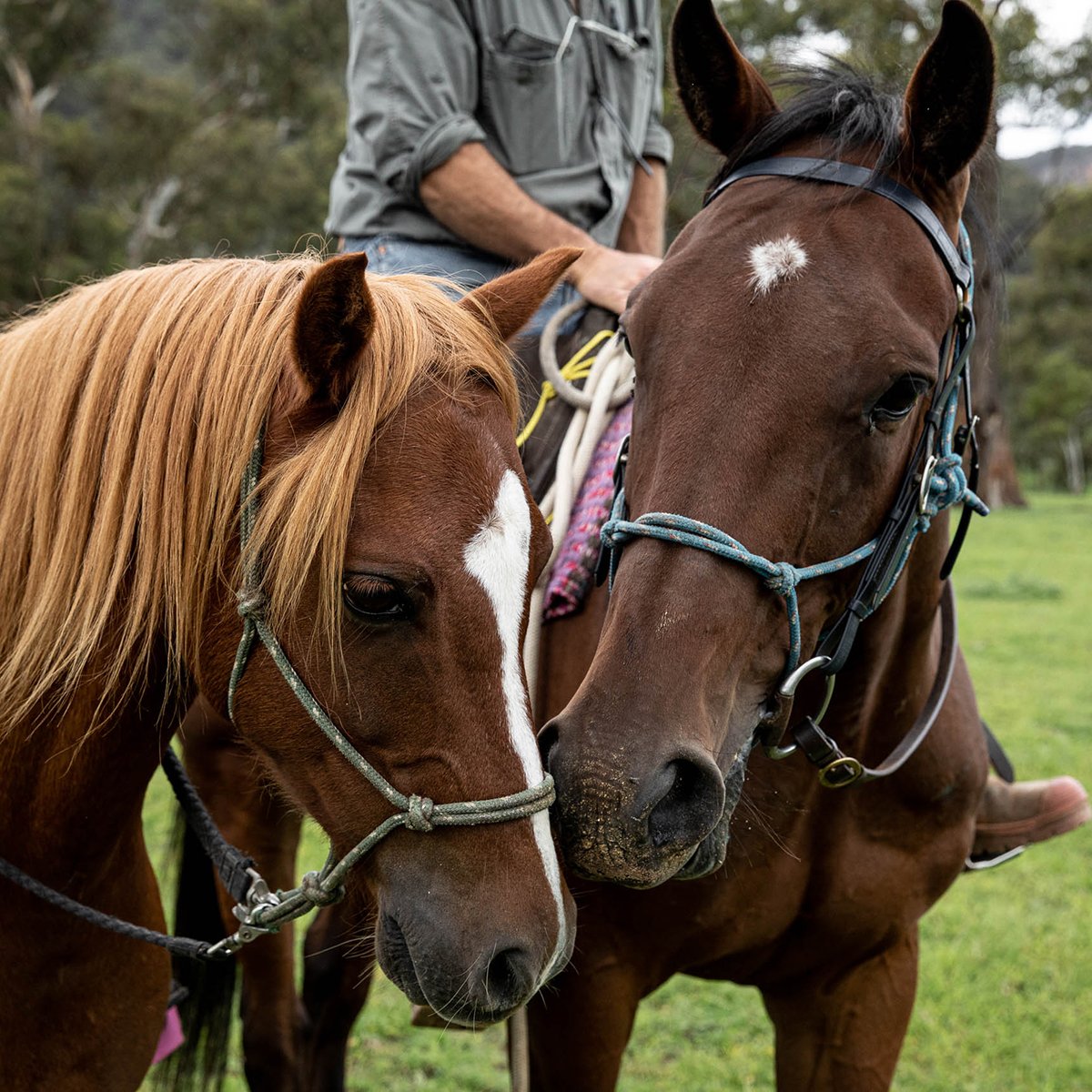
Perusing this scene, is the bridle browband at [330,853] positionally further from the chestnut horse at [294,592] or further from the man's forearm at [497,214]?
the man's forearm at [497,214]

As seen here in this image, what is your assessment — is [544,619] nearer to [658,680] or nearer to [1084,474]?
[658,680]

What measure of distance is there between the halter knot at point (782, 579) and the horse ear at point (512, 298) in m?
0.65

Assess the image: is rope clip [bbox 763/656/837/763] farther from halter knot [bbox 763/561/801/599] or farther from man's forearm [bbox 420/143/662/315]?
man's forearm [bbox 420/143/662/315]

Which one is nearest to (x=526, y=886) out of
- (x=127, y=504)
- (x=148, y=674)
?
(x=148, y=674)

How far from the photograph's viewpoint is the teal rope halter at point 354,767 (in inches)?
65.1

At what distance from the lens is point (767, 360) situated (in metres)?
1.86

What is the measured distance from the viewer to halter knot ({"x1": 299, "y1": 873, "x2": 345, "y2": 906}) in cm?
180

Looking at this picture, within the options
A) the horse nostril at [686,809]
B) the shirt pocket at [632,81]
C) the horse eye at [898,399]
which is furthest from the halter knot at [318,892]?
the shirt pocket at [632,81]

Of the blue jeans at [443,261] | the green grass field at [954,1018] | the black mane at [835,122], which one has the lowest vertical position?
the green grass field at [954,1018]

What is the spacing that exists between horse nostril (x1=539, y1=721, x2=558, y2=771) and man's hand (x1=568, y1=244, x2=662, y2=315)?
125 centimetres

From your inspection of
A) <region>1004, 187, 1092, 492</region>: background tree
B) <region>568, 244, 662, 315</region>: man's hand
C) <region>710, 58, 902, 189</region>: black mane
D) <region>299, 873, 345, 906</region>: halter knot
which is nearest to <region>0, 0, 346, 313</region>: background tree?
<region>568, 244, 662, 315</region>: man's hand

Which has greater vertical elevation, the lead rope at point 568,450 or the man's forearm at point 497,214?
the man's forearm at point 497,214

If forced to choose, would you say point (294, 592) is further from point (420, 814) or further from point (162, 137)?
point (162, 137)

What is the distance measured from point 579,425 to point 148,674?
3.85 ft
